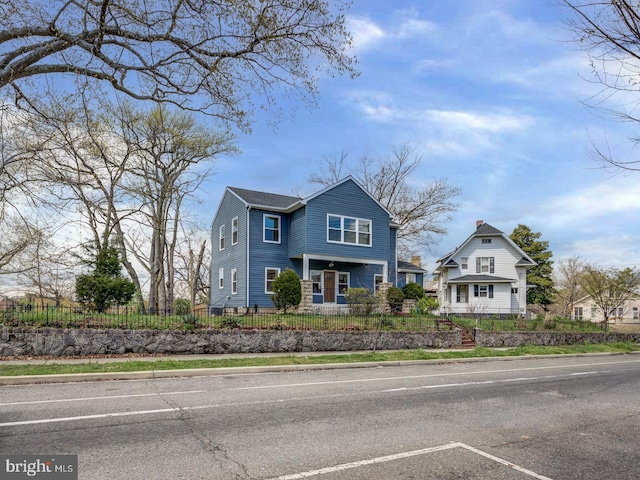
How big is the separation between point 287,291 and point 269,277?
4115 mm

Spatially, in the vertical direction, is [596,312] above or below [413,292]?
below

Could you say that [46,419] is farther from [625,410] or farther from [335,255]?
[335,255]

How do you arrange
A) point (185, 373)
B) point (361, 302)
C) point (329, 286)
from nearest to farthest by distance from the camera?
point (185, 373) < point (361, 302) < point (329, 286)

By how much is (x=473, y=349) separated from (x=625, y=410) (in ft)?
39.6

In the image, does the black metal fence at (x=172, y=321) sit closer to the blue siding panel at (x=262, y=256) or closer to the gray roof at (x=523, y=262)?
the blue siding panel at (x=262, y=256)

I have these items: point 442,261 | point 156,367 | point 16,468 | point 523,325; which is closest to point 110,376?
point 156,367

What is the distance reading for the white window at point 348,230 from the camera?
1104 inches

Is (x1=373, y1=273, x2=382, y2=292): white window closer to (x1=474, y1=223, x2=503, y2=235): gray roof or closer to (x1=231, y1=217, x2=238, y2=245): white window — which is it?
(x1=231, y1=217, x2=238, y2=245): white window

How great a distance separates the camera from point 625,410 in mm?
8516

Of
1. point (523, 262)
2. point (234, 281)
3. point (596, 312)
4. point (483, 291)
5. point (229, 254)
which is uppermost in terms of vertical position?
point (229, 254)

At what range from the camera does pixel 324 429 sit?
6254 millimetres

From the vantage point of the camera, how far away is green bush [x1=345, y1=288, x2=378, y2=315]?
21234 millimetres

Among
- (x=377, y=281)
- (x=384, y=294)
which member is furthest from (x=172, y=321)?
(x=377, y=281)

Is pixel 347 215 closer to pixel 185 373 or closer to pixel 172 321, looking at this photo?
pixel 172 321
